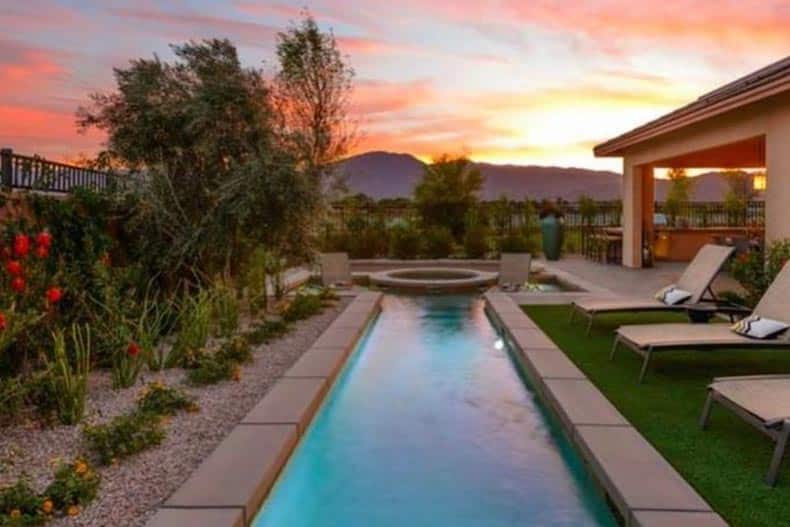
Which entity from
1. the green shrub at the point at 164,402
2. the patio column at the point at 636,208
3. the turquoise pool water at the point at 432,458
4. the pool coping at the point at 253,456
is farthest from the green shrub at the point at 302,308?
the patio column at the point at 636,208

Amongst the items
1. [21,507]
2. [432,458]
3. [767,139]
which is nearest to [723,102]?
Answer: [767,139]

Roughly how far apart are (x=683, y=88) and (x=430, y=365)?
13.5 meters

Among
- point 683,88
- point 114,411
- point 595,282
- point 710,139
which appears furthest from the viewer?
point 683,88

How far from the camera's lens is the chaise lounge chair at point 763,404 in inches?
146

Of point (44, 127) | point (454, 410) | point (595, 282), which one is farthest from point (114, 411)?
point (44, 127)

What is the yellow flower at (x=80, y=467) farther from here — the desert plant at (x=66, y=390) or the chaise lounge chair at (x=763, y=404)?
the chaise lounge chair at (x=763, y=404)

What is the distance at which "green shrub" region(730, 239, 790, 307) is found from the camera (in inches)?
343

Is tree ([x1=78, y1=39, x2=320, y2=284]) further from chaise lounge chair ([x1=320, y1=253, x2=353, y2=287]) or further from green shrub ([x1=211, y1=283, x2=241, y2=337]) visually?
chaise lounge chair ([x1=320, y1=253, x2=353, y2=287])

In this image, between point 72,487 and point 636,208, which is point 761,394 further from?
point 636,208

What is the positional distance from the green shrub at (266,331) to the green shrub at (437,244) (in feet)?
34.1

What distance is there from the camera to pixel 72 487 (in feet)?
11.6

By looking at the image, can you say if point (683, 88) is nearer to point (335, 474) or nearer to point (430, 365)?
point (430, 365)

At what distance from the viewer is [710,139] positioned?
39.6 ft

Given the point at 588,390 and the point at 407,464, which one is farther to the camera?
the point at 588,390
